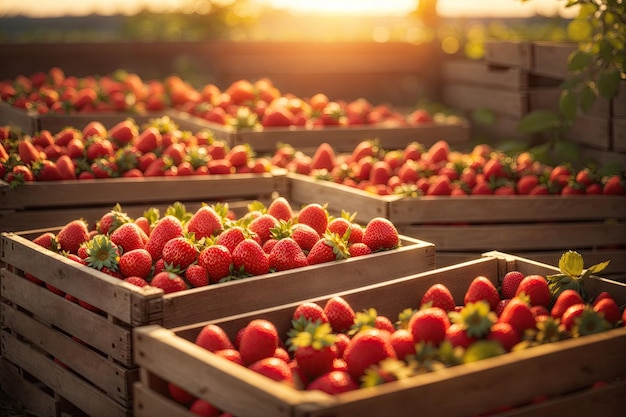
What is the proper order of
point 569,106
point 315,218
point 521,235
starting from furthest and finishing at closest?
point 569,106, point 521,235, point 315,218

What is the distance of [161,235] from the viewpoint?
3.38 metres

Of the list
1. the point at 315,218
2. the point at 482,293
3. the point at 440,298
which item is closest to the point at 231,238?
the point at 315,218

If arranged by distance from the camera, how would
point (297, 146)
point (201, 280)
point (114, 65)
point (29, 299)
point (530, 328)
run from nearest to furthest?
point (530, 328), point (201, 280), point (29, 299), point (297, 146), point (114, 65)

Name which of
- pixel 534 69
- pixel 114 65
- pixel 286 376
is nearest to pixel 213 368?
pixel 286 376

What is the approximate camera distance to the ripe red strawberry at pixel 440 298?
3045 mm

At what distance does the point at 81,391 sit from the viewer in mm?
3287

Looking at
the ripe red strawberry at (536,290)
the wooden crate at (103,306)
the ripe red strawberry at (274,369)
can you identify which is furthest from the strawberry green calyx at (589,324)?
→ the wooden crate at (103,306)

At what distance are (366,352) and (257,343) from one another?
0.33 metres

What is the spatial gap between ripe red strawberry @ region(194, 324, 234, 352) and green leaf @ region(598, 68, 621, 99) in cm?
306

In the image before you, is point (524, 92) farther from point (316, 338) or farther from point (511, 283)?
point (316, 338)

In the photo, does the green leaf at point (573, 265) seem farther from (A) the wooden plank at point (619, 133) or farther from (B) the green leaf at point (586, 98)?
(A) the wooden plank at point (619, 133)

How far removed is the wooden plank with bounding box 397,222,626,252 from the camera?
4637 millimetres

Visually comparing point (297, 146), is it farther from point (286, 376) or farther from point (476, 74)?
point (286, 376)

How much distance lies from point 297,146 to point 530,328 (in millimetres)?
3561
